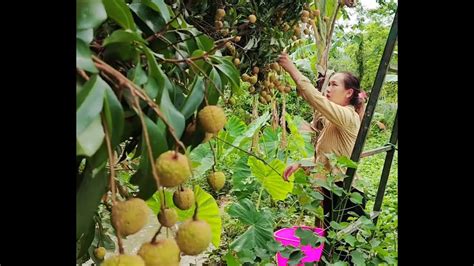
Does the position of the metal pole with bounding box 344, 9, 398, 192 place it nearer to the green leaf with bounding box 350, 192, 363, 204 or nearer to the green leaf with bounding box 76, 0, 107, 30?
the green leaf with bounding box 350, 192, 363, 204

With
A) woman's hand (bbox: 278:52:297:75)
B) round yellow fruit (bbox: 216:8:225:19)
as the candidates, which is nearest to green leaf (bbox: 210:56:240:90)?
round yellow fruit (bbox: 216:8:225:19)

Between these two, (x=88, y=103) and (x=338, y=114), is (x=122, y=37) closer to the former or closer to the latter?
(x=88, y=103)

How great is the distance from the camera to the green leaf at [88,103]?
1.01 feet

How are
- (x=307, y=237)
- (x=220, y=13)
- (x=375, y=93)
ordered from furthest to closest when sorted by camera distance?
1. (x=375, y=93)
2. (x=307, y=237)
3. (x=220, y=13)

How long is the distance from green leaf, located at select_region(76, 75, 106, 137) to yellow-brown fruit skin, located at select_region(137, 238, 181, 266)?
0.34 ft

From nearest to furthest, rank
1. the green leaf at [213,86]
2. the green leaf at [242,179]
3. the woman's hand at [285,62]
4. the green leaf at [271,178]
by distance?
the green leaf at [213,86], the woman's hand at [285,62], the green leaf at [271,178], the green leaf at [242,179]

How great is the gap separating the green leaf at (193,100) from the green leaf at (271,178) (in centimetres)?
147

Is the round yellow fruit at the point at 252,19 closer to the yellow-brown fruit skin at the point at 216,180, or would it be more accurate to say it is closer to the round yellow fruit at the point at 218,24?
the round yellow fruit at the point at 218,24

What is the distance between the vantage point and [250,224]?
1.65m

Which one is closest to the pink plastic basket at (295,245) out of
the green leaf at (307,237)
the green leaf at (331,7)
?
the green leaf at (307,237)

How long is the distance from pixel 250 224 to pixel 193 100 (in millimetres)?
1244

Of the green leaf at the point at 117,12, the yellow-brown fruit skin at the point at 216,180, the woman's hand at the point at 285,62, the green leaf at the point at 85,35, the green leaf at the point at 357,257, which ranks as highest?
the green leaf at the point at 117,12

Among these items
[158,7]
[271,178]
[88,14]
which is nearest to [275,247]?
[271,178]
